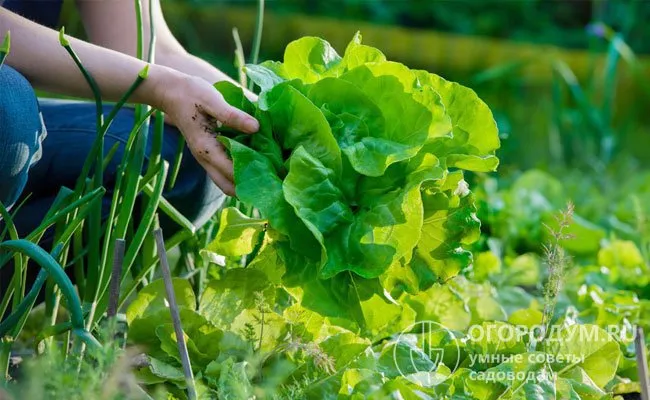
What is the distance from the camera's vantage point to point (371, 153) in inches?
41.7

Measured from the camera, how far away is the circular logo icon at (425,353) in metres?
1.16

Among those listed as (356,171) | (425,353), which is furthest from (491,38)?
(356,171)

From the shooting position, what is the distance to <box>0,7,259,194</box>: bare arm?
3.59ft

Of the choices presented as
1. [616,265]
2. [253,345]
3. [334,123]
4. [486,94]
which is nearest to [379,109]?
[334,123]

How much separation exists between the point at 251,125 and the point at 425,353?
388 mm

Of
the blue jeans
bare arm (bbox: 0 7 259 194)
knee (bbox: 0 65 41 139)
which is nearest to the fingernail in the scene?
bare arm (bbox: 0 7 259 194)

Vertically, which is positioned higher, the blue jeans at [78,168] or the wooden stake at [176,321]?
the wooden stake at [176,321]

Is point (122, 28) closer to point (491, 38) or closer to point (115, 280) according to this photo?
point (115, 280)

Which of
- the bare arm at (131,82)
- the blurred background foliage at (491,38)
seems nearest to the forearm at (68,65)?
the bare arm at (131,82)

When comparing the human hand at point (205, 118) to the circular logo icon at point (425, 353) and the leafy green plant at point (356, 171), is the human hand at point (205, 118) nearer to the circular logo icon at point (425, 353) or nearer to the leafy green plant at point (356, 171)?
the leafy green plant at point (356, 171)

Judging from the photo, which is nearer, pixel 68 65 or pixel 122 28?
pixel 68 65

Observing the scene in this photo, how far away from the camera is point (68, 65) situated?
3.92ft

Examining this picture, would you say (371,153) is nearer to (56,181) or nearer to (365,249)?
(365,249)

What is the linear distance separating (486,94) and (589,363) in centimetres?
296
